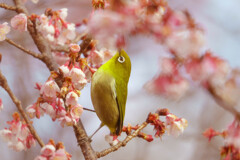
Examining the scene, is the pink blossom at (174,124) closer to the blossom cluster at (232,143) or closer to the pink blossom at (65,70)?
the blossom cluster at (232,143)

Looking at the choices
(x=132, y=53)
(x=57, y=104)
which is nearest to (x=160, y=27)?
(x=57, y=104)

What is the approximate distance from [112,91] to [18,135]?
566 mm

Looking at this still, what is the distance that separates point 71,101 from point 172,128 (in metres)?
0.55

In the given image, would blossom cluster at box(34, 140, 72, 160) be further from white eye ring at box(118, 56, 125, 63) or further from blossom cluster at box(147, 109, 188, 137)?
white eye ring at box(118, 56, 125, 63)

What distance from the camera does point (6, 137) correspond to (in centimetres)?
170

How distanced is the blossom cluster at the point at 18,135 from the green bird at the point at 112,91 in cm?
42

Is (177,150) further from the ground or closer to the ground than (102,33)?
further from the ground

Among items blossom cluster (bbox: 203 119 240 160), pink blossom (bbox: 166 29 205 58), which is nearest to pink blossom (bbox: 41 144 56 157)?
pink blossom (bbox: 166 29 205 58)

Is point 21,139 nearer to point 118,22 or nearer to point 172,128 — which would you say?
point 172,128

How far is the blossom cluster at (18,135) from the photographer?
1.63 meters

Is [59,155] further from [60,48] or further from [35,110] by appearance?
[60,48]

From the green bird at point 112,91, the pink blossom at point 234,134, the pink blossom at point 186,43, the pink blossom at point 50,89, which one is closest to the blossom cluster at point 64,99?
the pink blossom at point 50,89

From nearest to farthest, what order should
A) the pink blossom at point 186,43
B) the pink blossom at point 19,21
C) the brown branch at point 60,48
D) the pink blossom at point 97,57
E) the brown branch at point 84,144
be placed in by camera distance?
the pink blossom at point 186,43
the brown branch at point 84,144
the pink blossom at point 19,21
the pink blossom at point 97,57
the brown branch at point 60,48

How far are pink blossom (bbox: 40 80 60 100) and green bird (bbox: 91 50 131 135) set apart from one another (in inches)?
12.7
